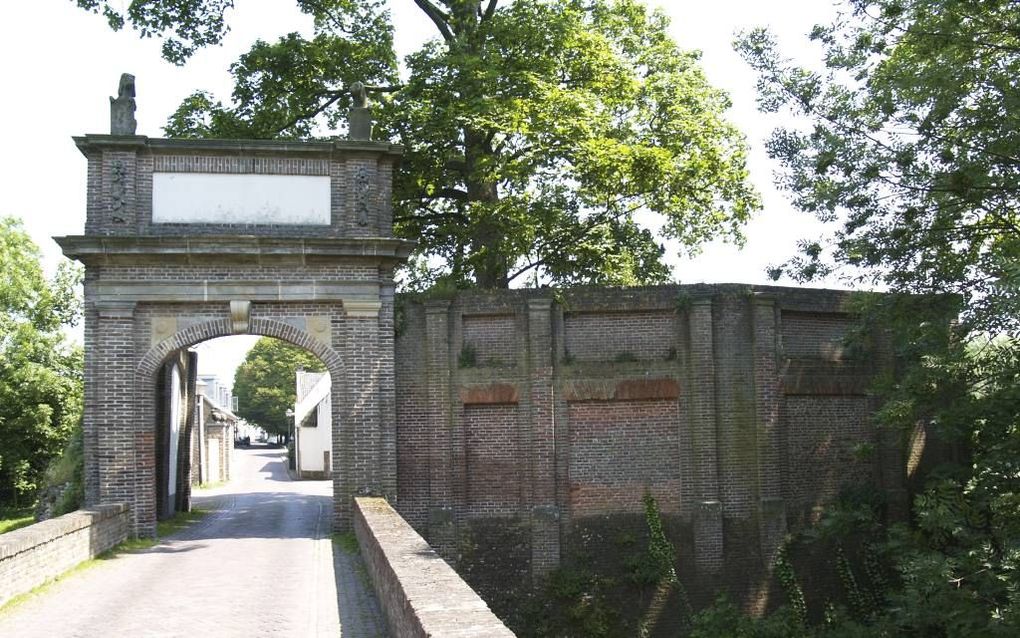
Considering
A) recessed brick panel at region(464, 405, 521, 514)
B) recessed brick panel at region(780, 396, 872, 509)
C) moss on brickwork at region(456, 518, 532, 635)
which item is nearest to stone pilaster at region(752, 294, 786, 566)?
recessed brick panel at region(780, 396, 872, 509)

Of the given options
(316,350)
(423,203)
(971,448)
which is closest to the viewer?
(316,350)

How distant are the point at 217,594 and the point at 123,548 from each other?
15.2ft

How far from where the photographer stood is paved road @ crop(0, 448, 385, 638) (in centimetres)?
965

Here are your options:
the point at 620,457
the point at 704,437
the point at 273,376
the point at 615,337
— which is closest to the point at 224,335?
the point at 615,337

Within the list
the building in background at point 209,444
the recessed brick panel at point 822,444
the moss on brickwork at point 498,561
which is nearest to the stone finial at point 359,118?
the moss on brickwork at point 498,561

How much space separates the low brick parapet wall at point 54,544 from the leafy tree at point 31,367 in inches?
622

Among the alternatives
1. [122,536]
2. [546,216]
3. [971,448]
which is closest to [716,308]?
[546,216]

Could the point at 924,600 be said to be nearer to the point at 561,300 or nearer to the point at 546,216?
the point at 561,300

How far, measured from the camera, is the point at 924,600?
43.2 ft

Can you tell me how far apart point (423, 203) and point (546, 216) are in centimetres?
393

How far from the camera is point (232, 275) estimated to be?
653 inches

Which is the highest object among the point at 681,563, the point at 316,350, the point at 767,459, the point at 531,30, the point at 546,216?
the point at 531,30

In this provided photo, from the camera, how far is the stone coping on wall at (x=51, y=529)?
1089 cm

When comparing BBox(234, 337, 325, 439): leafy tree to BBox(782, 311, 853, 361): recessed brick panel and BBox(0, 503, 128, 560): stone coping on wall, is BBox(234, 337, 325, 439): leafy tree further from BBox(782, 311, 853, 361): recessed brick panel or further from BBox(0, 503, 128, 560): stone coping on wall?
BBox(0, 503, 128, 560): stone coping on wall
